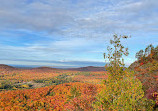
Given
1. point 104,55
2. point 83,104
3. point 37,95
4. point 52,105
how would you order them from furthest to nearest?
point 37,95, point 52,105, point 83,104, point 104,55

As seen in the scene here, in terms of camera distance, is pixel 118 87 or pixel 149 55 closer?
pixel 118 87

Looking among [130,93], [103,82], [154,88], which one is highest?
[103,82]

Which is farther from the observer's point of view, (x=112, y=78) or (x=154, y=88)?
(x=154, y=88)

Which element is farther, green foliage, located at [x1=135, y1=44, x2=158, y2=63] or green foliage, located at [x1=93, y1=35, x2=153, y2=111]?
green foliage, located at [x1=135, y1=44, x2=158, y2=63]

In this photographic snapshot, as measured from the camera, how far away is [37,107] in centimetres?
1582

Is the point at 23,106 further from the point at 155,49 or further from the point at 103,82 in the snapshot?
the point at 155,49

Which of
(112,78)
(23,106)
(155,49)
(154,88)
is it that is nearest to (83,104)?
(112,78)

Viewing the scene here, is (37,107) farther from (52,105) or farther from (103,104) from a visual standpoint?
(103,104)

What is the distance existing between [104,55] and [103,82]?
1.57 m

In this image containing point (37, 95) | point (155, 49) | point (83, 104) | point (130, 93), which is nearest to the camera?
point (130, 93)

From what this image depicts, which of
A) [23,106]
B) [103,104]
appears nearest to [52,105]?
[23,106]

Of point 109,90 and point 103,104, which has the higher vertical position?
point 109,90

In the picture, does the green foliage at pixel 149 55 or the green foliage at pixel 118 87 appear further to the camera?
the green foliage at pixel 149 55

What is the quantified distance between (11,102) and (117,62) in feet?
51.2
